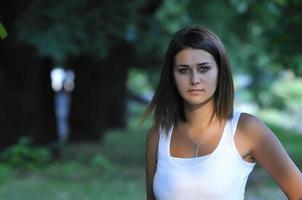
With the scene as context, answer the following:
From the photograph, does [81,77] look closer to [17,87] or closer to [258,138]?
[17,87]

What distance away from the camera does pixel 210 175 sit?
2.34 m

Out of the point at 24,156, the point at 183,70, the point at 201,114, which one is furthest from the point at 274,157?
the point at 24,156

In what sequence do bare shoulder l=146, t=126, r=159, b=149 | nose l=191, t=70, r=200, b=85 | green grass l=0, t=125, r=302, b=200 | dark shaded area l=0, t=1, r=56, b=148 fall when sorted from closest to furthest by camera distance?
nose l=191, t=70, r=200, b=85 < bare shoulder l=146, t=126, r=159, b=149 < green grass l=0, t=125, r=302, b=200 < dark shaded area l=0, t=1, r=56, b=148

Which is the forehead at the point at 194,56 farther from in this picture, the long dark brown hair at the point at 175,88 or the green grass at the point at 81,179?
the green grass at the point at 81,179

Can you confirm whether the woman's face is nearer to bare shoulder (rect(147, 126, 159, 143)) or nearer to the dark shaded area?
bare shoulder (rect(147, 126, 159, 143))

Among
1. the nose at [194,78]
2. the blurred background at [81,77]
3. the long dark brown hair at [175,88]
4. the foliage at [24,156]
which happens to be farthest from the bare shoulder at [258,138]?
the foliage at [24,156]

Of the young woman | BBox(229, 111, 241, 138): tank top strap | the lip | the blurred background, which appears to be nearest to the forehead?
the young woman

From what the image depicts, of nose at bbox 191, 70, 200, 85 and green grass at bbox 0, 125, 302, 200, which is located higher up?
nose at bbox 191, 70, 200, 85

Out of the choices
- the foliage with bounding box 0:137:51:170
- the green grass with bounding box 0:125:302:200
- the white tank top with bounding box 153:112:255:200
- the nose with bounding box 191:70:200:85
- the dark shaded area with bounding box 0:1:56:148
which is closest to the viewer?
the white tank top with bounding box 153:112:255:200

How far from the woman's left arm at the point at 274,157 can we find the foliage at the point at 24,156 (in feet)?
30.4

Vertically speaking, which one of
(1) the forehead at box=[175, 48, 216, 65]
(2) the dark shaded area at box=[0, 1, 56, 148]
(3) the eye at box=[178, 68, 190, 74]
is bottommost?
(2) the dark shaded area at box=[0, 1, 56, 148]

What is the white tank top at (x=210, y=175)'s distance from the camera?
7.67 feet

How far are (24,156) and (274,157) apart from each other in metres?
9.55

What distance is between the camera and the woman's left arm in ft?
7.84
